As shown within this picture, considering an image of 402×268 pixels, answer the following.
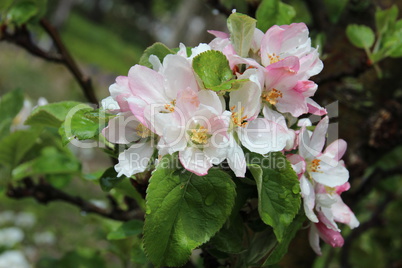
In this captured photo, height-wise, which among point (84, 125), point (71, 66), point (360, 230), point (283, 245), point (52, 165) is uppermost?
point (84, 125)

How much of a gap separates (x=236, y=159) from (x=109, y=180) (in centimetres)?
18

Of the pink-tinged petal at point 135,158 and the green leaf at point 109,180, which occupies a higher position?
the pink-tinged petal at point 135,158

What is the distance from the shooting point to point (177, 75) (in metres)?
0.50

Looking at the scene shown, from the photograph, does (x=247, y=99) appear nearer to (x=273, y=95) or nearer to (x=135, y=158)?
(x=273, y=95)

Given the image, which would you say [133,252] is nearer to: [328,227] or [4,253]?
[328,227]

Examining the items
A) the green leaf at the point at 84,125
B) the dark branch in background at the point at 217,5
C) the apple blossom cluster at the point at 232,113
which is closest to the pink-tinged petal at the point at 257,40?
the apple blossom cluster at the point at 232,113

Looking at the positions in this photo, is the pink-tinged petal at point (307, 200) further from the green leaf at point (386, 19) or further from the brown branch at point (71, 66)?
the brown branch at point (71, 66)

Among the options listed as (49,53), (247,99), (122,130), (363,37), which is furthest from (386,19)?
(49,53)

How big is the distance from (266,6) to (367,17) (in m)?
0.62

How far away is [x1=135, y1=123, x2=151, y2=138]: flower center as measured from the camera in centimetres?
51

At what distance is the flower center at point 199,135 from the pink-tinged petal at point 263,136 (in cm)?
5

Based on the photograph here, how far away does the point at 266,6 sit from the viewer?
0.71 m

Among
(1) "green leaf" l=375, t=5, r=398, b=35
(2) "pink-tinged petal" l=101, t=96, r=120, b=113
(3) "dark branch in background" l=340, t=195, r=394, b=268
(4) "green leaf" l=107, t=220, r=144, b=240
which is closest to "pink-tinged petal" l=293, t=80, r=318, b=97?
(2) "pink-tinged petal" l=101, t=96, r=120, b=113

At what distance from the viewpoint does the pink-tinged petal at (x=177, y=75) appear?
49cm
